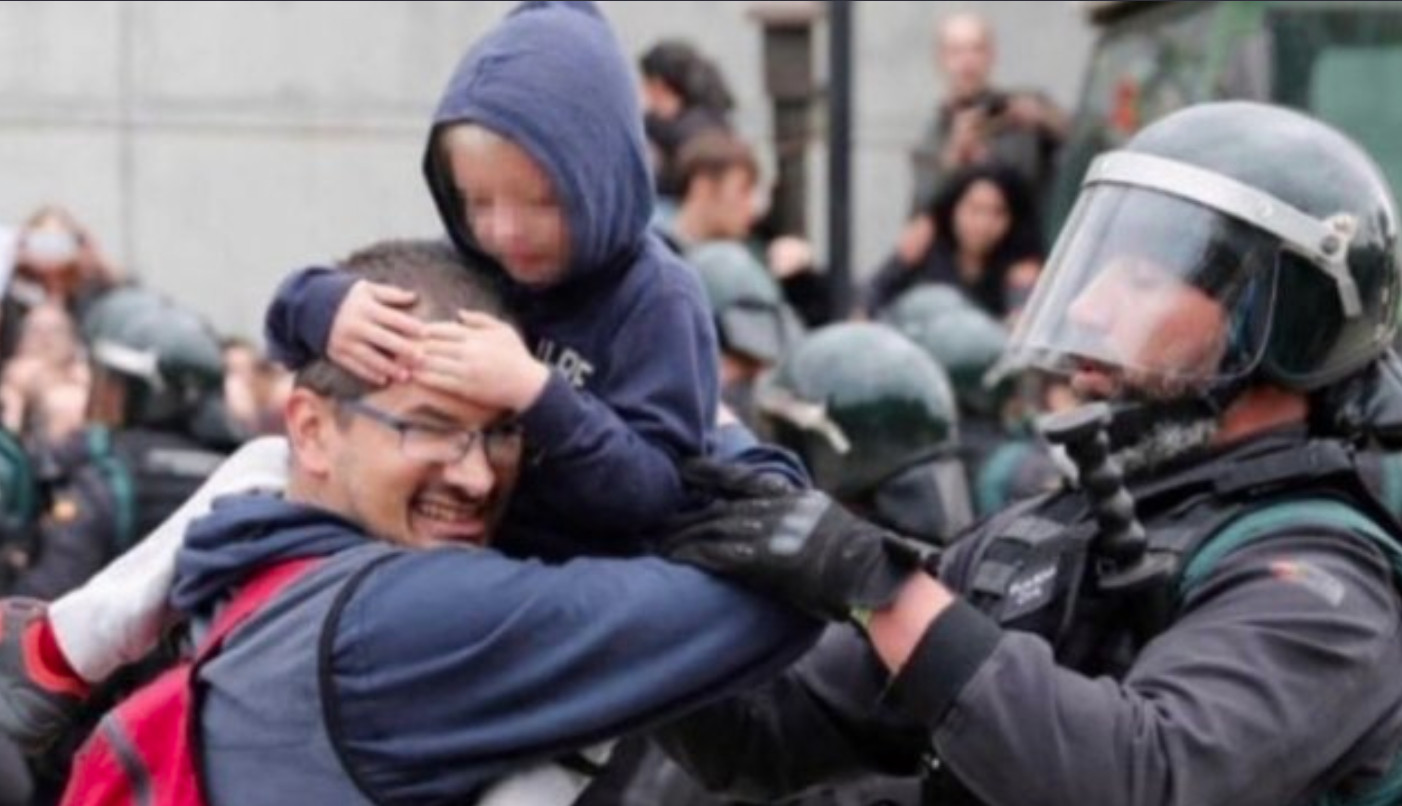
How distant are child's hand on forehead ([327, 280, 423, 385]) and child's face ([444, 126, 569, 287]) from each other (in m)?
0.11

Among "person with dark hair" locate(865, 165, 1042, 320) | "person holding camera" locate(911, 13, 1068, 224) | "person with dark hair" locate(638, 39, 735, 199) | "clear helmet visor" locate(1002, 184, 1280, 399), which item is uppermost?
"clear helmet visor" locate(1002, 184, 1280, 399)

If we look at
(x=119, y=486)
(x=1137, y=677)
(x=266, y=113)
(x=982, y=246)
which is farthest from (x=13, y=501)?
(x=266, y=113)

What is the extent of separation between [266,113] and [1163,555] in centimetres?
1265

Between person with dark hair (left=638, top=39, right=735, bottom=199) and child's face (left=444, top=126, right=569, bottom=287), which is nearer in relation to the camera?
child's face (left=444, top=126, right=569, bottom=287)

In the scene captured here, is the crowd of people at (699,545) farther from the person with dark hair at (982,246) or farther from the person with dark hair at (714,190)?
the person with dark hair at (982,246)

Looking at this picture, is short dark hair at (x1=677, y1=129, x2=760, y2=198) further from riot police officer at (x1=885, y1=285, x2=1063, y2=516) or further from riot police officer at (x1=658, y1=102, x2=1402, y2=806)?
riot police officer at (x1=658, y1=102, x2=1402, y2=806)

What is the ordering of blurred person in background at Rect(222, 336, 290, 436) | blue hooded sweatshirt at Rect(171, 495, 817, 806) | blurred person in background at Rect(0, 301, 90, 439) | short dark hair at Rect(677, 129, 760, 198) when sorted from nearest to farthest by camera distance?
blue hooded sweatshirt at Rect(171, 495, 817, 806) → blurred person in background at Rect(0, 301, 90, 439) → blurred person in background at Rect(222, 336, 290, 436) → short dark hair at Rect(677, 129, 760, 198)

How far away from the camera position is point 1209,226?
13.4 feet

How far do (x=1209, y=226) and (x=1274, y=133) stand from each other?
0.12 metres

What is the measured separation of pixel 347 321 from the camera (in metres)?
3.75

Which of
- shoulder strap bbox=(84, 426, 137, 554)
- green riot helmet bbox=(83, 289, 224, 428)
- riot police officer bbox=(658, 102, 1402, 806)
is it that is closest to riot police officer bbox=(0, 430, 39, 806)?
shoulder strap bbox=(84, 426, 137, 554)

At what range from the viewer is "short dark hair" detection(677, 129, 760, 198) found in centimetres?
1107

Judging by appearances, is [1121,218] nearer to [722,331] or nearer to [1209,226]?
[1209,226]

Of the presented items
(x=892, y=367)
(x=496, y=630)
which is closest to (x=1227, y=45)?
(x=892, y=367)
